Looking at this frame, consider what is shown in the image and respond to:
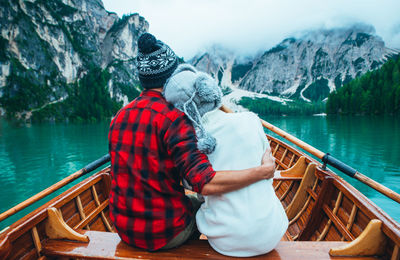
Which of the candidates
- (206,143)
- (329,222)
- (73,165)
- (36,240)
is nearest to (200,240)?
(206,143)

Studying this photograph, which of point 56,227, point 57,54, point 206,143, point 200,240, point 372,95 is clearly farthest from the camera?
point 57,54

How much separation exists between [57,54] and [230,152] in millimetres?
101647

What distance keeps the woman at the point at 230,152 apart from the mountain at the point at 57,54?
256 feet

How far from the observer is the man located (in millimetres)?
1460

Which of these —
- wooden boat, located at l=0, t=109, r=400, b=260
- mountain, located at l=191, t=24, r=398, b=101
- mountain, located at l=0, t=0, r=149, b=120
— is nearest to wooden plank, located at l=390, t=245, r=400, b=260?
wooden boat, located at l=0, t=109, r=400, b=260

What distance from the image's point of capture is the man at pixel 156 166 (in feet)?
4.79

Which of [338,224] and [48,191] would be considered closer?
[338,224]

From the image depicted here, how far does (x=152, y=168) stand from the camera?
1.54 meters

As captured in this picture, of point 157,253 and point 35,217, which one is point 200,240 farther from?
point 35,217

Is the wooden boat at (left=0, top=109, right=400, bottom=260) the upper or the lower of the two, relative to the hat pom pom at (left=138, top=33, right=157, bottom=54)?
lower

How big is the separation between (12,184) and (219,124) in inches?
483

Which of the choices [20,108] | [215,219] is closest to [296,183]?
[215,219]

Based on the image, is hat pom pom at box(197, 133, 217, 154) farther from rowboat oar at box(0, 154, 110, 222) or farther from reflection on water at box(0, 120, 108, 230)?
reflection on water at box(0, 120, 108, 230)

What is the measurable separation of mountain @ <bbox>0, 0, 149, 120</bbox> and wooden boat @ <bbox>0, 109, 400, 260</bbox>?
251 feet
